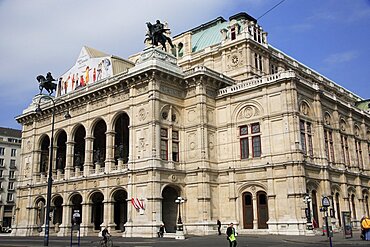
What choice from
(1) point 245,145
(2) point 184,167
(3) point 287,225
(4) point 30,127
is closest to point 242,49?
(1) point 245,145

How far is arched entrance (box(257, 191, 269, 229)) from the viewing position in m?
38.9

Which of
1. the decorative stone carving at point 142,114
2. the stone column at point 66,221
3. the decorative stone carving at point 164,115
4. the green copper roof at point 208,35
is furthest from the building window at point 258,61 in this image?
the stone column at point 66,221

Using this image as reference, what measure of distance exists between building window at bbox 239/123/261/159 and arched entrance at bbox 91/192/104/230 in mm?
17383

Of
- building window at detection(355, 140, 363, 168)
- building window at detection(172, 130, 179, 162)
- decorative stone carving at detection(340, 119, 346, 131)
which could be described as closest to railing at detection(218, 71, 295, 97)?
building window at detection(172, 130, 179, 162)

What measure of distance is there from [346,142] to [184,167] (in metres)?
21.0

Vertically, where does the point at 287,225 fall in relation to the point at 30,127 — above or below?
below

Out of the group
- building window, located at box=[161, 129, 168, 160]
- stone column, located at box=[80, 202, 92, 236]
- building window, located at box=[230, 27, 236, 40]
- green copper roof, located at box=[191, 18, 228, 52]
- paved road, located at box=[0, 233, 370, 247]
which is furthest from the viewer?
green copper roof, located at box=[191, 18, 228, 52]

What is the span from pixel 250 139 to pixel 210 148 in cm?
434

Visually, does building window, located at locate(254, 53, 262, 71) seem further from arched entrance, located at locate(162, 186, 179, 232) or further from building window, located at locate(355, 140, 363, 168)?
arched entrance, located at locate(162, 186, 179, 232)

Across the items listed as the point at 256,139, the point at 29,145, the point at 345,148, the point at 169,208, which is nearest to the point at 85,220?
the point at 169,208

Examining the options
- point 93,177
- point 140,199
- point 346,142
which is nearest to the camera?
point 140,199

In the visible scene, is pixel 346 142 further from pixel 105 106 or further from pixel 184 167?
pixel 105 106

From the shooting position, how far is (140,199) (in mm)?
38938

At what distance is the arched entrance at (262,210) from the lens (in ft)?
128
